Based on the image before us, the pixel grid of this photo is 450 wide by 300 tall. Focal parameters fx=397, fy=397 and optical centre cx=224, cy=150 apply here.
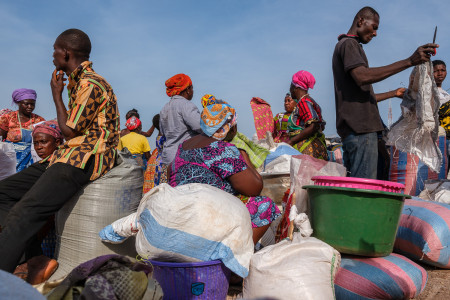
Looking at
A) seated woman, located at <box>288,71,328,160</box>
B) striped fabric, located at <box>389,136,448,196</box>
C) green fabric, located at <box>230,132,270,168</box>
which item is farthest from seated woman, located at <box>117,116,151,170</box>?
striped fabric, located at <box>389,136,448,196</box>

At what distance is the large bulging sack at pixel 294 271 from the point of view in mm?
2211

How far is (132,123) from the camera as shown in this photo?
8102 millimetres

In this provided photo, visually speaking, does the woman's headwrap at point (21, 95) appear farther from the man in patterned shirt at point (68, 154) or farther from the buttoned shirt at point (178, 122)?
the man in patterned shirt at point (68, 154)

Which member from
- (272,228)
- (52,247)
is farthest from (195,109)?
(52,247)

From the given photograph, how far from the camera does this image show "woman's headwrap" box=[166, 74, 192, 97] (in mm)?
4422

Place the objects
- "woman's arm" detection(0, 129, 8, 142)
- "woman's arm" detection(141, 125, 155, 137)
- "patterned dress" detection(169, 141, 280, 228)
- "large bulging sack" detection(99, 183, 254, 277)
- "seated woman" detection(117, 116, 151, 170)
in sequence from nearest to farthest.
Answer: "large bulging sack" detection(99, 183, 254, 277)
"patterned dress" detection(169, 141, 280, 228)
"woman's arm" detection(0, 129, 8, 142)
"seated woman" detection(117, 116, 151, 170)
"woman's arm" detection(141, 125, 155, 137)

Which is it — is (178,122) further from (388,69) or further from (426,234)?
(426,234)

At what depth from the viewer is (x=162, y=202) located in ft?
7.24

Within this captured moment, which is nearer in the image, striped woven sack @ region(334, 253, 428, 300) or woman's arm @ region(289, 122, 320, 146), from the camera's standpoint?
striped woven sack @ region(334, 253, 428, 300)

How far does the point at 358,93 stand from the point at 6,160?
386 cm

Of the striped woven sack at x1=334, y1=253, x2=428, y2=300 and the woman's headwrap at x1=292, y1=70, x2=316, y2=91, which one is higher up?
the woman's headwrap at x1=292, y1=70, x2=316, y2=91

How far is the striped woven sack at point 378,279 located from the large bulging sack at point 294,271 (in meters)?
0.17

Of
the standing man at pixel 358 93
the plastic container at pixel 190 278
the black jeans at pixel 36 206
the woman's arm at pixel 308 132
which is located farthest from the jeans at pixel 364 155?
the black jeans at pixel 36 206

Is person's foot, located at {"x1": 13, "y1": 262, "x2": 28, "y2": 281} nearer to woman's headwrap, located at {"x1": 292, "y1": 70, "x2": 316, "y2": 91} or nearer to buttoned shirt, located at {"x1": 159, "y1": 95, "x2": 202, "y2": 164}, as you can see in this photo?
buttoned shirt, located at {"x1": 159, "y1": 95, "x2": 202, "y2": 164}
